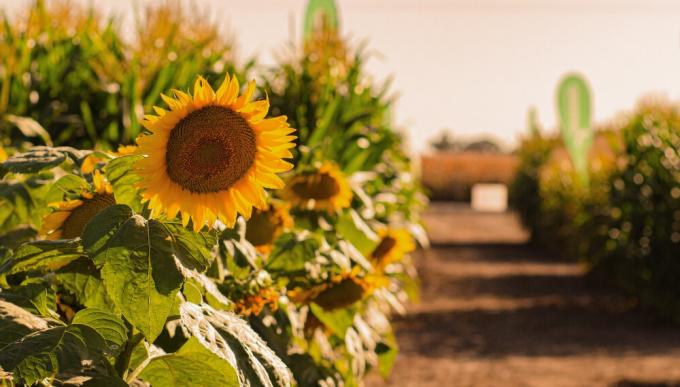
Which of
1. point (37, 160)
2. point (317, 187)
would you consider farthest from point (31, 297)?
point (317, 187)

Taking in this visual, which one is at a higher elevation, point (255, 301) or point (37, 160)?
point (37, 160)

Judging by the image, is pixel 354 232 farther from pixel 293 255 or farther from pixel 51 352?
pixel 51 352

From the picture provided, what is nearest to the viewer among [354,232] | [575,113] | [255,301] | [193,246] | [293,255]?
[193,246]

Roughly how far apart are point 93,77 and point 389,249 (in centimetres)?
223

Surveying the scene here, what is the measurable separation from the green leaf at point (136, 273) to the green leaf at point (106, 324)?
0.23 ft

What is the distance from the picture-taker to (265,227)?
271 cm

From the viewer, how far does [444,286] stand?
12.3m

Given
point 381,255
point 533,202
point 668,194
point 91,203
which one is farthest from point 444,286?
point 91,203

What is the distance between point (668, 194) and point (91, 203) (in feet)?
28.5

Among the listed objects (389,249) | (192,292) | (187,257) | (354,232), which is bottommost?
(389,249)

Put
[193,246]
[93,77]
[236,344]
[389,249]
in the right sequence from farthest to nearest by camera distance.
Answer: [93,77]
[389,249]
[236,344]
[193,246]

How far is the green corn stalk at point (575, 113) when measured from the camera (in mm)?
16078

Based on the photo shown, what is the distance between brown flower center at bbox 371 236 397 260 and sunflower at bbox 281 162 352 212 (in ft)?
1.03

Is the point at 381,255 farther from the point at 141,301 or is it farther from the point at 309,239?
the point at 141,301
